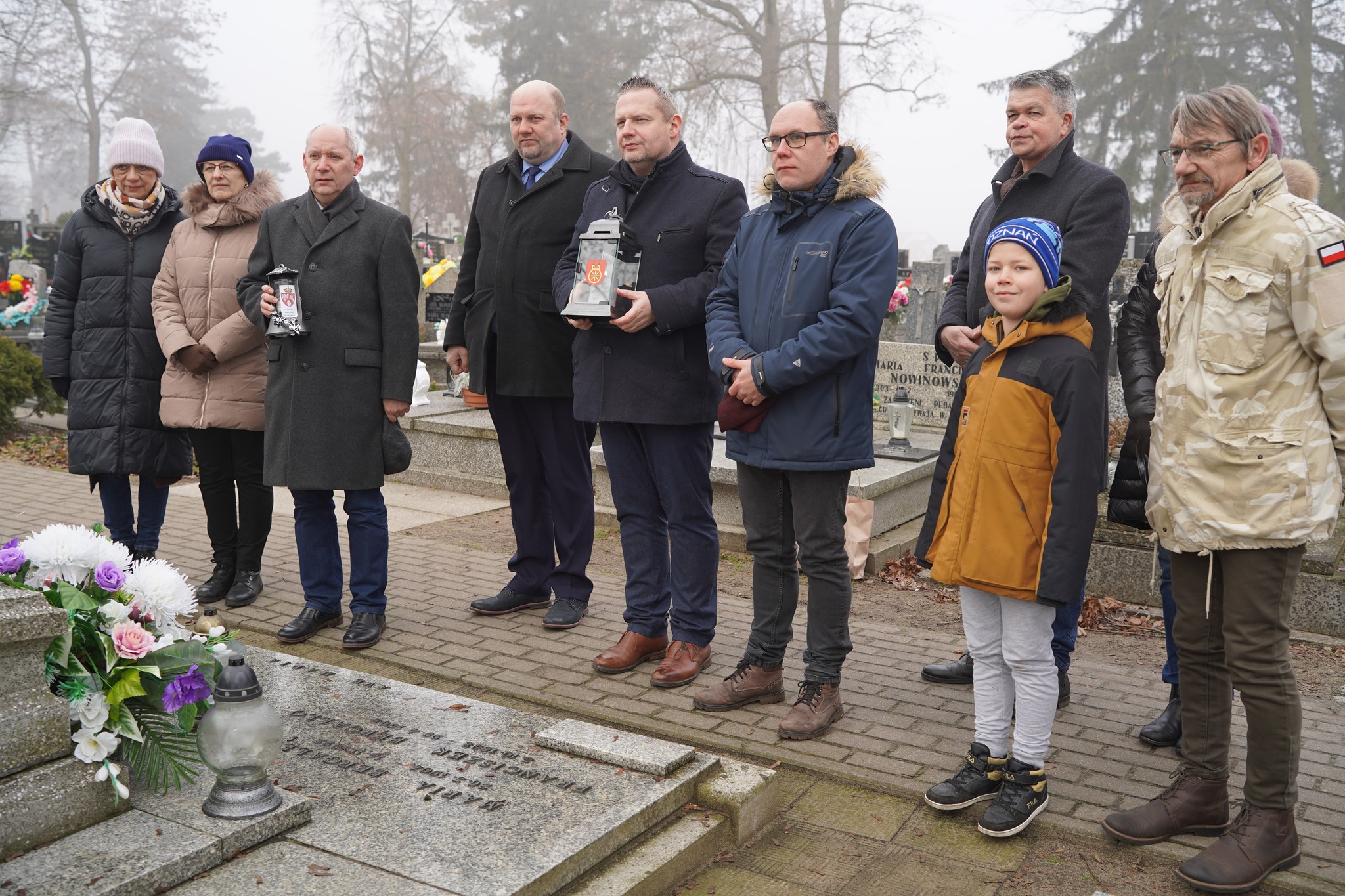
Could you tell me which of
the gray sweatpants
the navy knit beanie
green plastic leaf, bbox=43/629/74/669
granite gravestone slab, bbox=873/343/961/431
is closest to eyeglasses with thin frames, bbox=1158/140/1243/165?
the gray sweatpants

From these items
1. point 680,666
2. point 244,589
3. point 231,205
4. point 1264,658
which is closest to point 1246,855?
point 1264,658

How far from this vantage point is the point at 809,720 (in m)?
3.68

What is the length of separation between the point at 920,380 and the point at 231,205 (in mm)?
5460

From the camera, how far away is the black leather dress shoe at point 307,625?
4.60m

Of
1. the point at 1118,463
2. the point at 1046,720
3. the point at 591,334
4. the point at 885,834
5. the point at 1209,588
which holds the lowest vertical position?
the point at 885,834

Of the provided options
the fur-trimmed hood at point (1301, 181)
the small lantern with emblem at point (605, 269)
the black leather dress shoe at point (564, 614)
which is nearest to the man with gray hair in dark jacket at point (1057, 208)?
the fur-trimmed hood at point (1301, 181)

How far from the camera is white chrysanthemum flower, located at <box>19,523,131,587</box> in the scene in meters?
2.87

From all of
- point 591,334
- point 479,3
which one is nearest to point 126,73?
point 479,3

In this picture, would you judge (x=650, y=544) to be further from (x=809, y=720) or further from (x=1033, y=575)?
(x=1033, y=575)

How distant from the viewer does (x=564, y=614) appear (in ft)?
15.9

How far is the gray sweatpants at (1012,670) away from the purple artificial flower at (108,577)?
2300 mm

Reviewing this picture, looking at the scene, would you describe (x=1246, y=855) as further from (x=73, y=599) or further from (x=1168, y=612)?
(x=73, y=599)

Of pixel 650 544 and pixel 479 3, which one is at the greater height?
pixel 479 3

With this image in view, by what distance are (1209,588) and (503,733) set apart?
6.66 feet
